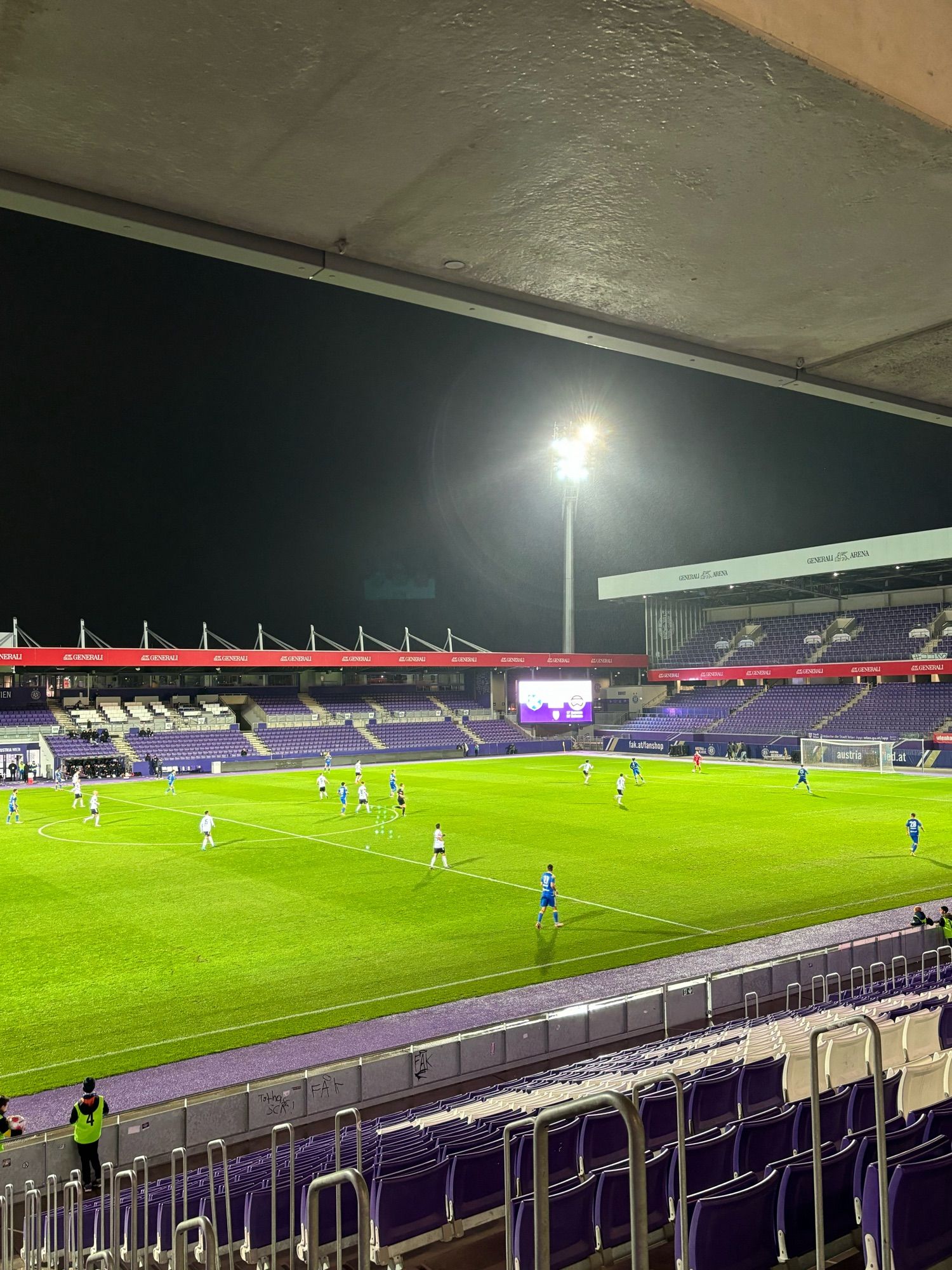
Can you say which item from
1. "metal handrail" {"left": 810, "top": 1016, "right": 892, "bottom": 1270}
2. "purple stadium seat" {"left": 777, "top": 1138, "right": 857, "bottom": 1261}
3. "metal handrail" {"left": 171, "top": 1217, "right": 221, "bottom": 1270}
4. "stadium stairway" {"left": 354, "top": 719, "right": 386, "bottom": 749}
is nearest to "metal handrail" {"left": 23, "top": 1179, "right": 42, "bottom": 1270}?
"metal handrail" {"left": 171, "top": 1217, "right": 221, "bottom": 1270}

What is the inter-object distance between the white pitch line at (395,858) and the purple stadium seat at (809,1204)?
1429cm

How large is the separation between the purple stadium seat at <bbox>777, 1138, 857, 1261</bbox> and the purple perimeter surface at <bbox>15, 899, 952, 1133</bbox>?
7.46 m

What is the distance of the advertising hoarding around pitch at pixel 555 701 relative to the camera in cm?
7444

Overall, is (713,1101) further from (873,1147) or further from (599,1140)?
(873,1147)

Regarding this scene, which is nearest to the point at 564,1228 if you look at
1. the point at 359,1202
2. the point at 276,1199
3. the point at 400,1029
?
the point at 276,1199

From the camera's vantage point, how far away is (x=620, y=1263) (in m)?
6.32

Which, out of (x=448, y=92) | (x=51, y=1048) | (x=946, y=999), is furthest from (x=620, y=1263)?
(x=51, y=1048)

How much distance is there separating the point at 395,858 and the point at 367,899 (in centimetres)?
551

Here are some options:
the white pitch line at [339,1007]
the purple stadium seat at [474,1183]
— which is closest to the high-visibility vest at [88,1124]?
the white pitch line at [339,1007]

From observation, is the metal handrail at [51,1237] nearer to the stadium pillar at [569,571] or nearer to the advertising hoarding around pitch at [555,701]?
the advertising hoarding around pitch at [555,701]

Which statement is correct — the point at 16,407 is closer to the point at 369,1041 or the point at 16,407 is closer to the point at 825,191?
the point at 369,1041

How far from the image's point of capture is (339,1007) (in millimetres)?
15680

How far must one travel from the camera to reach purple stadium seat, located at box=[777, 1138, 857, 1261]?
5289 millimetres

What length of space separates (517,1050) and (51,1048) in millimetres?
6995
